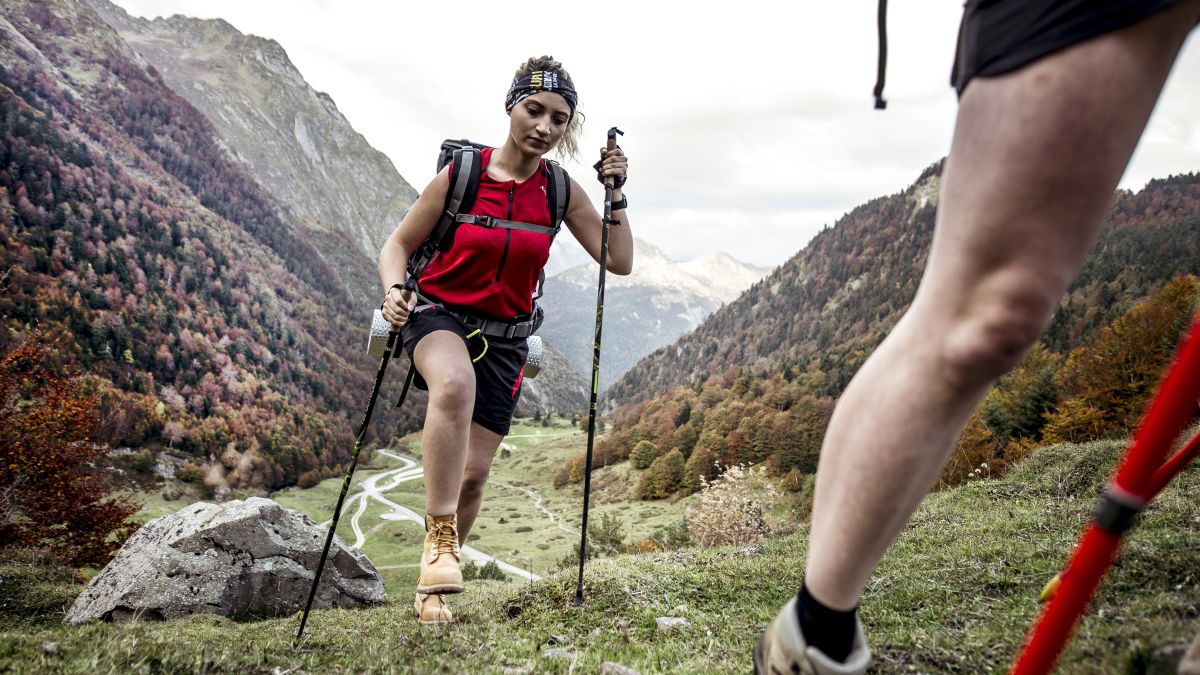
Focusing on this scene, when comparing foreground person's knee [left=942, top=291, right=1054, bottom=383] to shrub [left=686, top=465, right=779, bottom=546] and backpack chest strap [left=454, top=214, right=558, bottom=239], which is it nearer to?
backpack chest strap [left=454, top=214, right=558, bottom=239]

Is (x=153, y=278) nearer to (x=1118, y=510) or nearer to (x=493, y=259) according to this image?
(x=493, y=259)

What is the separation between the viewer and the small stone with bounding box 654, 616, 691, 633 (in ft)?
13.5

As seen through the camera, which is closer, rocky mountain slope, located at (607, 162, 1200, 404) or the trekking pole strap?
the trekking pole strap

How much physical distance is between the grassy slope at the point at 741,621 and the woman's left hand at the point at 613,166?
3.48 m

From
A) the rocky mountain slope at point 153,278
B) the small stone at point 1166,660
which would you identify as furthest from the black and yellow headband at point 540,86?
the rocky mountain slope at point 153,278

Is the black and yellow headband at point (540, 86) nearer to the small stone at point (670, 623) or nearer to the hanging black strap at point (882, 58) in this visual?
the hanging black strap at point (882, 58)

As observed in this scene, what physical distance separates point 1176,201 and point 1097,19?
19721 cm

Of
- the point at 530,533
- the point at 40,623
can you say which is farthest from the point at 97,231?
the point at 40,623

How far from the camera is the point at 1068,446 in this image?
10.2 meters

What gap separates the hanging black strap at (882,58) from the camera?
1.90m

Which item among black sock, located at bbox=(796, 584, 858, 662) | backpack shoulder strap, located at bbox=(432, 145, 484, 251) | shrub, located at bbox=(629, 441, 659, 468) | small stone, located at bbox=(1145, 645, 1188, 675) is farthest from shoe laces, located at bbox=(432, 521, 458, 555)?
shrub, located at bbox=(629, 441, 659, 468)

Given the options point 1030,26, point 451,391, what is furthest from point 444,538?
point 1030,26

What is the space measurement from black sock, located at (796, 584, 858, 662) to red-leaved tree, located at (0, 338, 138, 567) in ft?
108

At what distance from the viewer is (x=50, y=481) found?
2736 cm
